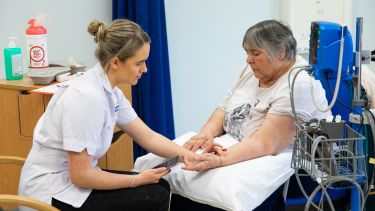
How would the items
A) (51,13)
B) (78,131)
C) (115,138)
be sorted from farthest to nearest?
1. (51,13)
2. (115,138)
3. (78,131)

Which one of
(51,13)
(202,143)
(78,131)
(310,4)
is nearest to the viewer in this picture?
(78,131)

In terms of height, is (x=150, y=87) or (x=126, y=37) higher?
(x=126, y=37)

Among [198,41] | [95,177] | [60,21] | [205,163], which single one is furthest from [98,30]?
[198,41]

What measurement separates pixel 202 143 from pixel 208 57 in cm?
134

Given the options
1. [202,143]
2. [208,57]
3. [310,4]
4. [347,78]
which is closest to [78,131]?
[202,143]

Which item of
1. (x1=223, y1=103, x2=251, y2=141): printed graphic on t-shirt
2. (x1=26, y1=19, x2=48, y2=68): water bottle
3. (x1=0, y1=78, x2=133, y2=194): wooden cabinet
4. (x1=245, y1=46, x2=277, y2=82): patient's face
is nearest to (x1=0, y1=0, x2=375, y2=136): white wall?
(x1=26, y1=19, x2=48, y2=68): water bottle

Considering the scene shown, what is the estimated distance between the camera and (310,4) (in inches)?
136

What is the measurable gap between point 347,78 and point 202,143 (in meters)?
0.71

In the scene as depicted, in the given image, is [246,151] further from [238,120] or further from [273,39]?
[273,39]

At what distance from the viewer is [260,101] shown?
7.25ft

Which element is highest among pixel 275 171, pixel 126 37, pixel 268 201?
pixel 126 37

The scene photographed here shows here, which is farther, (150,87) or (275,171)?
(150,87)

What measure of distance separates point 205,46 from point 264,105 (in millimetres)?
1373

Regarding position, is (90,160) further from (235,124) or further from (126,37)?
(235,124)
